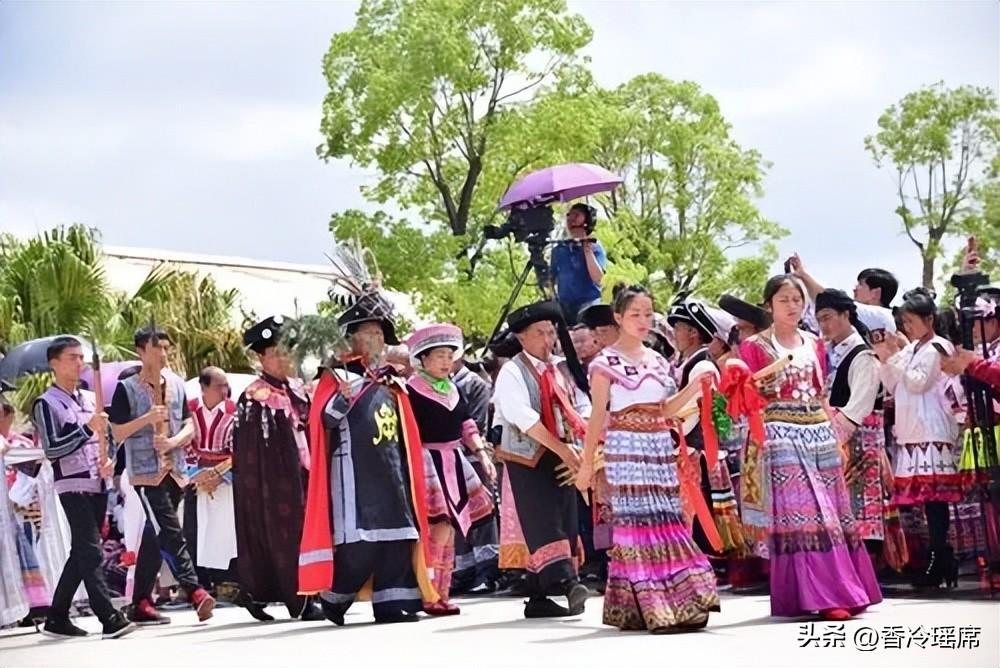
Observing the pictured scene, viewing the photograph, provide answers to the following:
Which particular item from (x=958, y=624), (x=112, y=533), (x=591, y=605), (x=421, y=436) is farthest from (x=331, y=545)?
(x=112, y=533)

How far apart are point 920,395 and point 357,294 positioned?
12.0 ft

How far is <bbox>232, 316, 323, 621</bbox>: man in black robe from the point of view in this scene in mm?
11133

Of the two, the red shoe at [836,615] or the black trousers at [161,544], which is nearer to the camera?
the red shoe at [836,615]

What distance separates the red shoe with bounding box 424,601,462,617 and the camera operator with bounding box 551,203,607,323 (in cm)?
271

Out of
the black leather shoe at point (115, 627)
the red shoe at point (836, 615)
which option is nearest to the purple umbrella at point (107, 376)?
the black leather shoe at point (115, 627)

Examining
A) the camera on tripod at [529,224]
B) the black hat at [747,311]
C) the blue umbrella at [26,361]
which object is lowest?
the black hat at [747,311]

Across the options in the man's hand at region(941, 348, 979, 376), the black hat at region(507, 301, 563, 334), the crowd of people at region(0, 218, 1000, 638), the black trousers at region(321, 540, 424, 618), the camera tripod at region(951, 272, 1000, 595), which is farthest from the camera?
the black trousers at region(321, 540, 424, 618)

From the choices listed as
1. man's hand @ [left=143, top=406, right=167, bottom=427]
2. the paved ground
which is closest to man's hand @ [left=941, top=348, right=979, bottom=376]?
the paved ground

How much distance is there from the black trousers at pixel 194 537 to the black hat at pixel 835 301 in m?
4.80

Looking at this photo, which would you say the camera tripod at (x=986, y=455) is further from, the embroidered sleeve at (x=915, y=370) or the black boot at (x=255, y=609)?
the black boot at (x=255, y=609)

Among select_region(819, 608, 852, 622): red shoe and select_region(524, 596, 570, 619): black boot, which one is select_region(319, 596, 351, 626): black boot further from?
select_region(819, 608, 852, 622): red shoe

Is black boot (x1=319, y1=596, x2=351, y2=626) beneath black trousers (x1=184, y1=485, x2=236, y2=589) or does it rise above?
beneath

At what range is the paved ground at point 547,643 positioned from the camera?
784 centimetres

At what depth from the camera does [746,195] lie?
133 feet
